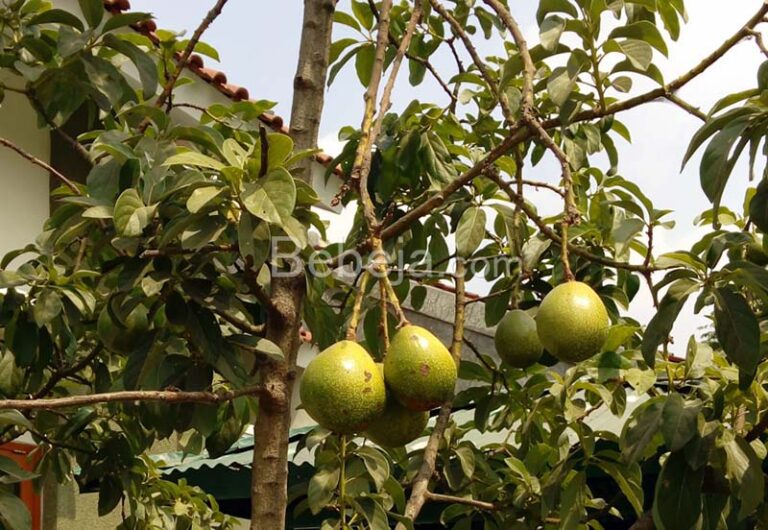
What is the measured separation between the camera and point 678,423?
1.63m

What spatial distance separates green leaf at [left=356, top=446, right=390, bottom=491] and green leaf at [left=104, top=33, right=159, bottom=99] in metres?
0.75

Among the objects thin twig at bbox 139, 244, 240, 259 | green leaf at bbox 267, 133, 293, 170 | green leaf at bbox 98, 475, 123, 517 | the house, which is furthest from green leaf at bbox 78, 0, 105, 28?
the house

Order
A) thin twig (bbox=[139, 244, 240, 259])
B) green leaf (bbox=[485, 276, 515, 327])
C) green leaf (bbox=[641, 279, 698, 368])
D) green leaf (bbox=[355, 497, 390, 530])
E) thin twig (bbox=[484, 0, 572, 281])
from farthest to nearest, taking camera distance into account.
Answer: green leaf (bbox=[485, 276, 515, 327])
green leaf (bbox=[355, 497, 390, 530])
green leaf (bbox=[641, 279, 698, 368])
thin twig (bbox=[139, 244, 240, 259])
thin twig (bbox=[484, 0, 572, 281])

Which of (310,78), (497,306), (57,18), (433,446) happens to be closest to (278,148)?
(310,78)

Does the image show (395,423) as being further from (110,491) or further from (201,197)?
(110,491)

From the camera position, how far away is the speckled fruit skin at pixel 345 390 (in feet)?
3.80

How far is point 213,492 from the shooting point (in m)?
3.60

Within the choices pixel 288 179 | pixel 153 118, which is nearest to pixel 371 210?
pixel 288 179

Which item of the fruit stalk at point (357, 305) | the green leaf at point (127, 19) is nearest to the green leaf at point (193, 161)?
the fruit stalk at point (357, 305)

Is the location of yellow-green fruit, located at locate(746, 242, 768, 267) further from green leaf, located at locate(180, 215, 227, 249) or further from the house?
the house

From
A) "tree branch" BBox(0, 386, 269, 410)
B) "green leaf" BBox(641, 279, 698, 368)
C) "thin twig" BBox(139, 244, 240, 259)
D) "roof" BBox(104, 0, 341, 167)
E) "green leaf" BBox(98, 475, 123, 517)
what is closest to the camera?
"tree branch" BBox(0, 386, 269, 410)

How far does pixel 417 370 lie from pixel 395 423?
101 millimetres

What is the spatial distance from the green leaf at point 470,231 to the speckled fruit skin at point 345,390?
30.8 inches

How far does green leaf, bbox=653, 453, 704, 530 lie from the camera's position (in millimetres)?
1647
